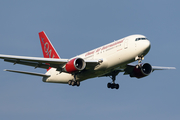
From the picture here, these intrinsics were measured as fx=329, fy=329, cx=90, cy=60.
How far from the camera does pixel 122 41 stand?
125 ft

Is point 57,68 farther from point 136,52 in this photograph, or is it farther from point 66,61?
point 136,52

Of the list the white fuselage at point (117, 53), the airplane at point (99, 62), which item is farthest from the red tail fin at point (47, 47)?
the white fuselage at point (117, 53)

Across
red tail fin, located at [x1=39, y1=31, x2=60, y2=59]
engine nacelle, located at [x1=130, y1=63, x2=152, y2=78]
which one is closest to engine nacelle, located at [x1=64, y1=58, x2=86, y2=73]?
engine nacelle, located at [x1=130, y1=63, x2=152, y2=78]

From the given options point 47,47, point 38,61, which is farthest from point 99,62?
point 47,47

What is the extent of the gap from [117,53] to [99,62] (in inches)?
99.0

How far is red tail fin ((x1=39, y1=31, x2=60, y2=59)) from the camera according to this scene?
48.6m

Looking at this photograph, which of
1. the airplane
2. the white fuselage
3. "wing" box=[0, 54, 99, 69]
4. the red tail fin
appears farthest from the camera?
the red tail fin

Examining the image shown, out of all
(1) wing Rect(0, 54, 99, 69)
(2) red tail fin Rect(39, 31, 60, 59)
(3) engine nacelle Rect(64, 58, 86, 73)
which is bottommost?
(3) engine nacelle Rect(64, 58, 86, 73)

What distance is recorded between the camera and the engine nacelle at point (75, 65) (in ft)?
126

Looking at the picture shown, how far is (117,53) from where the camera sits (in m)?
37.7

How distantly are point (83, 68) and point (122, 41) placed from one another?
5525 mm

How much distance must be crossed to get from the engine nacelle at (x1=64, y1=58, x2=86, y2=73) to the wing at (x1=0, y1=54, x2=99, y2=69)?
0.64 metres

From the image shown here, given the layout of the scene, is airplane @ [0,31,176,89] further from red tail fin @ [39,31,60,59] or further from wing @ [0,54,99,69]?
red tail fin @ [39,31,60,59]

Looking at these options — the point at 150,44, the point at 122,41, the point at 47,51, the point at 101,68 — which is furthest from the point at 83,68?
the point at 47,51
